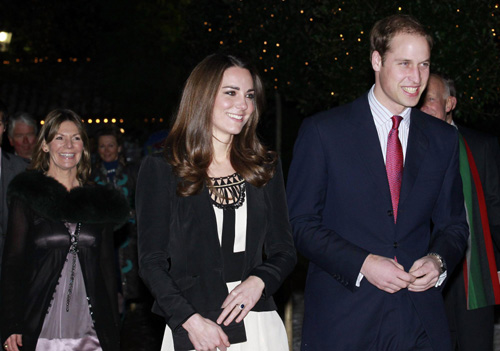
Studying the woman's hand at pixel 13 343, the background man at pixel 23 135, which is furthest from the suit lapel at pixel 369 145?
the background man at pixel 23 135

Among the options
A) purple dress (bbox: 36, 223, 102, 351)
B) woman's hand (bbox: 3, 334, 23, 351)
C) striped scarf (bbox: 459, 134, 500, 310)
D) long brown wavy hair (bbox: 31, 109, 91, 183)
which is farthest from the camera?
long brown wavy hair (bbox: 31, 109, 91, 183)

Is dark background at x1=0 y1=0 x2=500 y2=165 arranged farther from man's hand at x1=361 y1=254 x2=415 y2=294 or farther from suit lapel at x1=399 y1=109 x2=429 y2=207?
man's hand at x1=361 y1=254 x2=415 y2=294

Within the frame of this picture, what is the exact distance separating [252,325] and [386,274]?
2.61 feet

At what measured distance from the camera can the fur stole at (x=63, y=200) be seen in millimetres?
6145

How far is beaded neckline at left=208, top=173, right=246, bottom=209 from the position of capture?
4426 mm

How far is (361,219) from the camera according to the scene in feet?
15.1

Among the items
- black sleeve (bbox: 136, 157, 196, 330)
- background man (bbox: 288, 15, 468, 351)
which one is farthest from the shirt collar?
black sleeve (bbox: 136, 157, 196, 330)

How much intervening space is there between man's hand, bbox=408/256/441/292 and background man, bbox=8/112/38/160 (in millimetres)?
6006

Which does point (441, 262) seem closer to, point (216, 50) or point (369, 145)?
point (369, 145)

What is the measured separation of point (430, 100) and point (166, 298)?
3.48m

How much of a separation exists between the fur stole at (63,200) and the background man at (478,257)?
9.25 ft

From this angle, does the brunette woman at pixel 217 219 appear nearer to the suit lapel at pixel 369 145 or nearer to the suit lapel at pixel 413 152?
the suit lapel at pixel 369 145

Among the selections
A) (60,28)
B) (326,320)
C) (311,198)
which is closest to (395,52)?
(311,198)

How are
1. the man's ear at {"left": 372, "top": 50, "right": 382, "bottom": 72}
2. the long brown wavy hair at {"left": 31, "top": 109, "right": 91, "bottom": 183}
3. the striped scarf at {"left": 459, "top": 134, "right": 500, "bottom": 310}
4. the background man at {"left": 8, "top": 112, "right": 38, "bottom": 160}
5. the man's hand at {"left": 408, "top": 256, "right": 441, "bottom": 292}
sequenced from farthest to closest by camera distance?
the background man at {"left": 8, "top": 112, "right": 38, "bottom": 160}, the long brown wavy hair at {"left": 31, "top": 109, "right": 91, "bottom": 183}, the striped scarf at {"left": 459, "top": 134, "right": 500, "bottom": 310}, the man's ear at {"left": 372, "top": 50, "right": 382, "bottom": 72}, the man's hand at {"left": 408, "top": 256, "right": 441, "bottom": 292}
